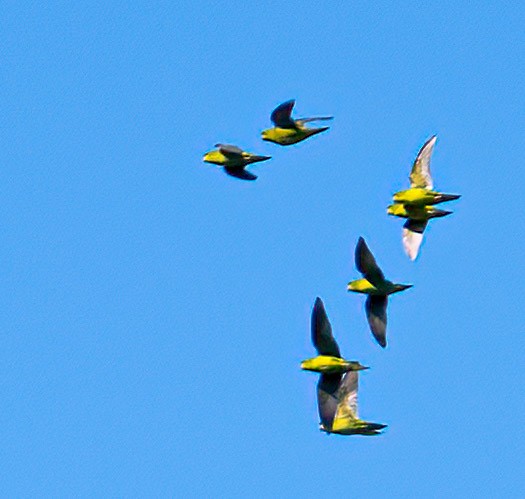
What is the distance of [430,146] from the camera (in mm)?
56094

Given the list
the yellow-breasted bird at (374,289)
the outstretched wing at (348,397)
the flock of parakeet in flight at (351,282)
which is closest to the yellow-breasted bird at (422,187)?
the flock of parakeet in flight at (351,282)

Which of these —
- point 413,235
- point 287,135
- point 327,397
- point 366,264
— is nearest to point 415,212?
point 413,235

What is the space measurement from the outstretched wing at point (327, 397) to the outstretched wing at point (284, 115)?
6764 mm

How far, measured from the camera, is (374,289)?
181ft

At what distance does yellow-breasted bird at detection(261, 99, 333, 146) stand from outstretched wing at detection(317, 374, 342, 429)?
6.37 metres

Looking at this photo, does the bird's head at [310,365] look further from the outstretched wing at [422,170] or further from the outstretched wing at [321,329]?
the outstretched wing at [422,170]

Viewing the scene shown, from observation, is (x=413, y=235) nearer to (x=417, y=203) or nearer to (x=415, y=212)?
(x=415, y=212)

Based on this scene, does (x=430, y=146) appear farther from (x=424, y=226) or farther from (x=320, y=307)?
(x=320, y=307)

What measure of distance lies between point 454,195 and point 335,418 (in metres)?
6.97

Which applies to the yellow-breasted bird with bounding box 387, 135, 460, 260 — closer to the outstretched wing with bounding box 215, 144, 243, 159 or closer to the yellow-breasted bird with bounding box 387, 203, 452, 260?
the yellow-breasted bird with bounding box 387, 203, 452, 260

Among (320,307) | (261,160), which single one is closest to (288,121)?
(261,160)

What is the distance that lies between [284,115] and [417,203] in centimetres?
523

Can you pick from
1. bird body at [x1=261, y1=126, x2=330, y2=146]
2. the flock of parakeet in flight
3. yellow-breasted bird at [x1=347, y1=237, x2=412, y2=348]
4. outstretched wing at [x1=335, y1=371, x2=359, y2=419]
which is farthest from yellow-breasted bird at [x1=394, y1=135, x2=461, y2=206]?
outstretched wing at [x1=335, y1=371, x2=359, y2=419]

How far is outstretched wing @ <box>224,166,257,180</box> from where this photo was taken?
176 feet
